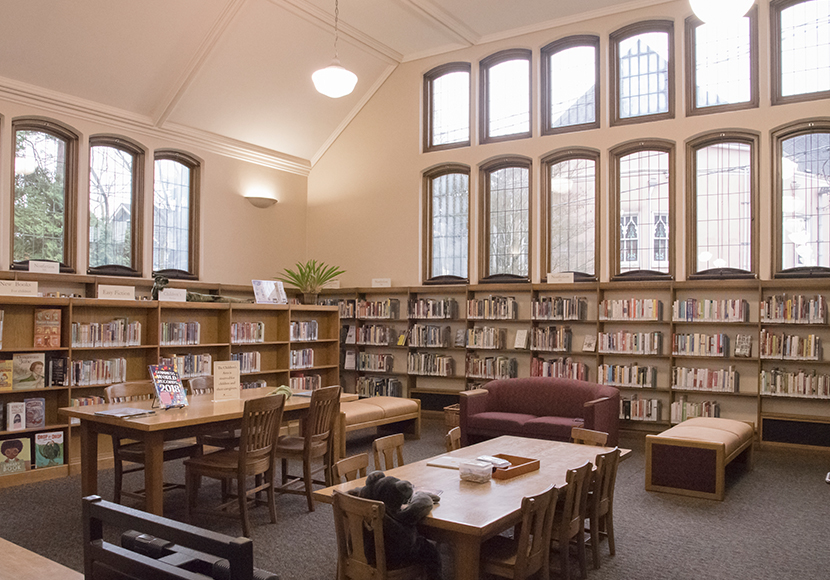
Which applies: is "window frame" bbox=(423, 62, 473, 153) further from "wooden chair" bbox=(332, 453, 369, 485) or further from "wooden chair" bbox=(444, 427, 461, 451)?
"wooden chair" bbox=(332, 453, 369, 485)

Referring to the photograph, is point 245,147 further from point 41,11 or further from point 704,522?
point 704,522

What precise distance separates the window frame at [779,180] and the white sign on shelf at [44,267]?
854cm

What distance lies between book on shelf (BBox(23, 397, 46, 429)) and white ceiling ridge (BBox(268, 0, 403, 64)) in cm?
543

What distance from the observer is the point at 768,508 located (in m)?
5.41

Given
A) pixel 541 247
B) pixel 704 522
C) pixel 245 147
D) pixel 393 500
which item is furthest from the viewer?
pixel 245 147

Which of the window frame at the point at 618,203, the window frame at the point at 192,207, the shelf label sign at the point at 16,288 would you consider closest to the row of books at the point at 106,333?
the shelf label sign at the point at 16,288

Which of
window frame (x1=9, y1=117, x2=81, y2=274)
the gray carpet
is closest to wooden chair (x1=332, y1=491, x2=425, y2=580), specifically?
the gray carpet

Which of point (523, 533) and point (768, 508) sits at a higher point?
point (523, 533)

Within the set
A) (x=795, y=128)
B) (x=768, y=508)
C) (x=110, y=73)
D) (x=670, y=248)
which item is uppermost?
(x=110, y=73)

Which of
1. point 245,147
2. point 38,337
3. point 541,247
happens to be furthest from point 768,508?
point 245,147

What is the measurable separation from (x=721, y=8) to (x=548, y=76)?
5.64 metres

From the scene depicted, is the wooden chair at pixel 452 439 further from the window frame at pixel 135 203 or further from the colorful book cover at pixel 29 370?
the window frame at pixel 135 203

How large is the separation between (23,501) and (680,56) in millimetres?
8724

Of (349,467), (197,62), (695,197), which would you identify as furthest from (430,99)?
(349,467)
